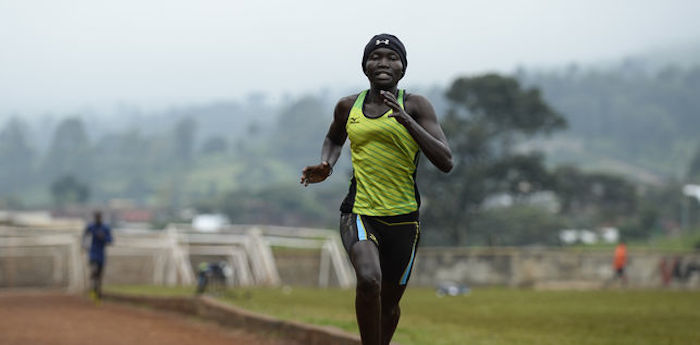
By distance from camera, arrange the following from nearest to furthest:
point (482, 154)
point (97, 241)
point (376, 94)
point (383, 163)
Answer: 1. point (383, 163)
2. point (376, 94)
3. point (97, 241)
4. point (482, 154)

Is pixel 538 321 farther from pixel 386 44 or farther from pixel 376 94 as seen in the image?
pixel 386 44

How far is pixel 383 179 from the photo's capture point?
5.50m

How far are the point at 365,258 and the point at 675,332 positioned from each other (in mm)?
6103

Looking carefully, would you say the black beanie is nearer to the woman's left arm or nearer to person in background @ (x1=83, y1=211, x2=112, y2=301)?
the woman's left arm

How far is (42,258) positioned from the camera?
30.9 meters

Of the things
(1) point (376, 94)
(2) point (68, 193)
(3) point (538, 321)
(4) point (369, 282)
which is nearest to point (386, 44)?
(1) point (376, 94)

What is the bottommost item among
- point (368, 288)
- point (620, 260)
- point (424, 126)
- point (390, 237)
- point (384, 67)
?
point (620, 260)

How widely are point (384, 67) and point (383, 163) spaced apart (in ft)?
1.76

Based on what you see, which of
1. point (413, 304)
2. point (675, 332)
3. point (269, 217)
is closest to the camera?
point (675, 332)

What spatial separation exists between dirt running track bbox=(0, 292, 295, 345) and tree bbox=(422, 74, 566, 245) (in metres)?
46.9

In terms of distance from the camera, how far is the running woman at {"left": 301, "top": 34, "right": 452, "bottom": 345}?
5.37 meters

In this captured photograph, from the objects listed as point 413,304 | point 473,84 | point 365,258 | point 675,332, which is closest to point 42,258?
point 413,304

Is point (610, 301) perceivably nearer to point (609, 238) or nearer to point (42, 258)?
point (42, 258)

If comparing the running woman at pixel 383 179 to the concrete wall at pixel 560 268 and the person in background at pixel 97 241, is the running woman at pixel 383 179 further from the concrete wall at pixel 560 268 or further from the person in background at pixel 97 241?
the concrete wall at pixel 560 268
